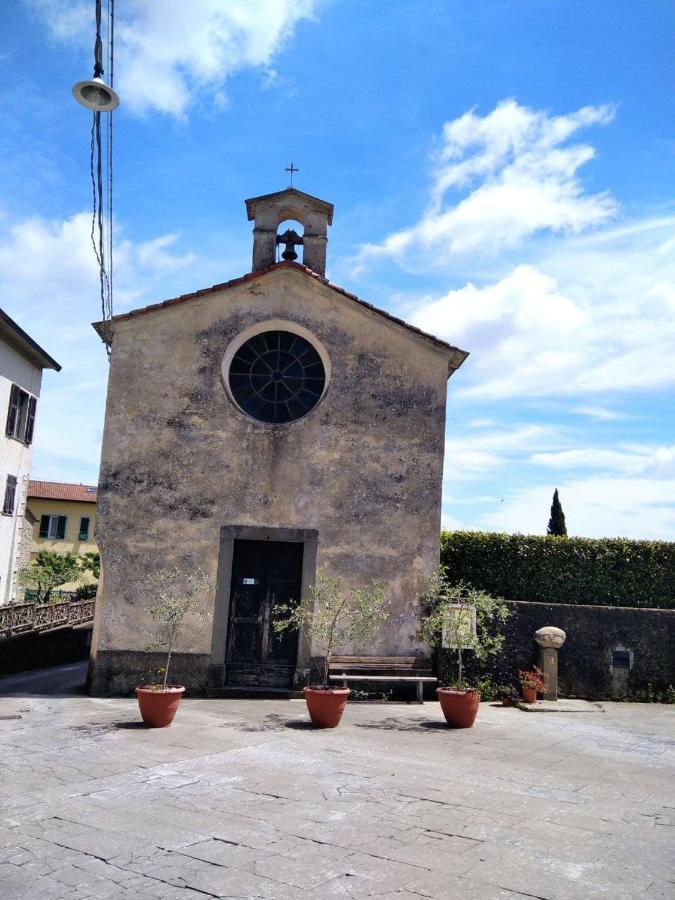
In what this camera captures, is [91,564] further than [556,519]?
Yes

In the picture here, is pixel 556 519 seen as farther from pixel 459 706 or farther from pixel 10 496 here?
pixel 10 496

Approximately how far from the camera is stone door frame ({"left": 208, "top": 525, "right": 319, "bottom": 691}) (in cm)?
1220

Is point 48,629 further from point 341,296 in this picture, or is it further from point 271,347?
point 341,296

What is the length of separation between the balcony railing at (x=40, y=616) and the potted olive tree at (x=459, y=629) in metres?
10.4

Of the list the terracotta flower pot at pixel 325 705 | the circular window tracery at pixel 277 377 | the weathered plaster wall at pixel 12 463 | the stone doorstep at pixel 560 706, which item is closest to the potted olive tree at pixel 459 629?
the stone doorstep at pixel 560 706

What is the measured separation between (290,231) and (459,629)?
8.36 meters

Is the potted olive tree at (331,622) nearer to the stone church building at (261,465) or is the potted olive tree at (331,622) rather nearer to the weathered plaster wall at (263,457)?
the stone church building at (261,465)

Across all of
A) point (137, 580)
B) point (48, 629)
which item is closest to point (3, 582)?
point (48, 629)

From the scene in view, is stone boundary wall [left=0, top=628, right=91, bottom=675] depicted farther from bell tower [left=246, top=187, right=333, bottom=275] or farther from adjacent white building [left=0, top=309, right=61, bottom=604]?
bell tower [left=246, top=187, right=333, bottom=275]

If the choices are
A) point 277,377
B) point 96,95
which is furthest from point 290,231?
point 96,95

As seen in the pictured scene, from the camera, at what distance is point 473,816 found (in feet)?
19.7

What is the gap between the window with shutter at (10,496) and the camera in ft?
76.5

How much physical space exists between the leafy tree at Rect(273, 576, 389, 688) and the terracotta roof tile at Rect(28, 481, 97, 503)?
32392 millimetres

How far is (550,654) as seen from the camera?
12875 mm
